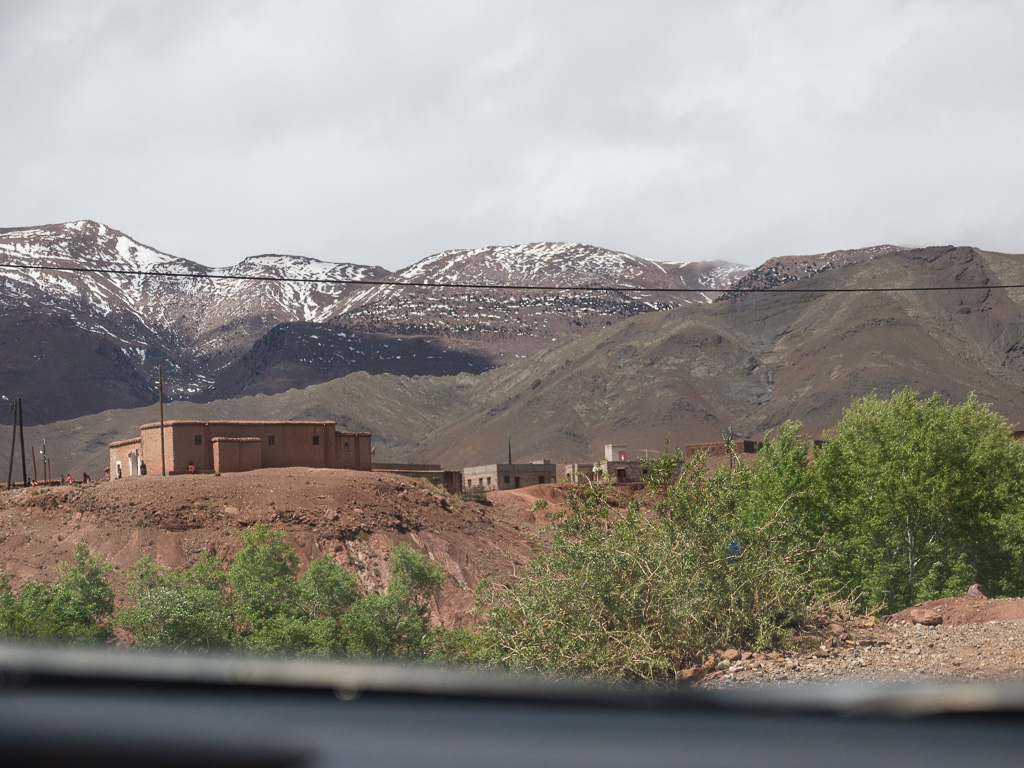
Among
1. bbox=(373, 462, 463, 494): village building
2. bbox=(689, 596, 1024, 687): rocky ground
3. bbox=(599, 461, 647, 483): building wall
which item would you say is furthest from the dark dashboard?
bbox=(599, 461, 647, 483): building wall

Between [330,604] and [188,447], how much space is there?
2624 cm

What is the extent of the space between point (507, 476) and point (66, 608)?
55.4 metres

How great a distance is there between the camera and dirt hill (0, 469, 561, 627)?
1752 inches

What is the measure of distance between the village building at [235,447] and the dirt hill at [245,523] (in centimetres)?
203

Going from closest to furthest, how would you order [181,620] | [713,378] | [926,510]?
1. [181,620]
2. [926,510]
3. [713,378]

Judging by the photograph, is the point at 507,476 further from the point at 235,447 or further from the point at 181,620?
the point at 181,620

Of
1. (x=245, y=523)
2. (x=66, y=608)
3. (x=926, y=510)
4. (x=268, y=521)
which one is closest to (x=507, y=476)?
(x=268, y=521)

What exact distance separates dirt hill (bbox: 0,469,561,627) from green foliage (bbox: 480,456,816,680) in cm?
2979

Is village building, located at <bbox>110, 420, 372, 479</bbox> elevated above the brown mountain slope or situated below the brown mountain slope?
below

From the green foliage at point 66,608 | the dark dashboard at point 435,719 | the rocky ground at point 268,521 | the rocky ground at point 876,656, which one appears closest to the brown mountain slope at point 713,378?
the rocky ground at point 268,521

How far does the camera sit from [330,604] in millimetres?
28672

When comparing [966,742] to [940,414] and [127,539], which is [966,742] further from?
[127,539]

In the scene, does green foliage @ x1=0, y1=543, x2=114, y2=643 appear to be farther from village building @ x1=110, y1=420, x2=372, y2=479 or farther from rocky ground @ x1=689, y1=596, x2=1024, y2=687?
rocky ground @ x1=689, y1=596, x2=1024, y2=687

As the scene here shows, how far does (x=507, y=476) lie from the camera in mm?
82812
